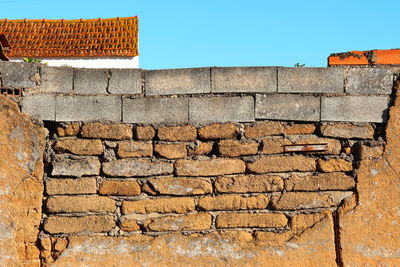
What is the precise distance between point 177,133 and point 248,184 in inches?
23.0

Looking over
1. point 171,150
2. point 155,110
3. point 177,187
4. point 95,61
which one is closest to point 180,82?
point 155,110

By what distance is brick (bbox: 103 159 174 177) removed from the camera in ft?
12.5

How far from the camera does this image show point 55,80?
3861 mm

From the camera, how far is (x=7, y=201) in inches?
146

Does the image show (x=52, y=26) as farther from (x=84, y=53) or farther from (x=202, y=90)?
(x=202, y=90)

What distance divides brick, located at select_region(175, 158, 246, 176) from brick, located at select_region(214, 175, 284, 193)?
0.17 ft

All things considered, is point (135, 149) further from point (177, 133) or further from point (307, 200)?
point (307, 200)

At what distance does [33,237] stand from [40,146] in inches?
23.7

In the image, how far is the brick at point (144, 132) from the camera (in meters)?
3.84

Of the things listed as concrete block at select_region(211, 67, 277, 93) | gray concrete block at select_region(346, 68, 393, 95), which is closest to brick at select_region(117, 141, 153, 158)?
concrete block at select_region(211, 67, 277, 93)

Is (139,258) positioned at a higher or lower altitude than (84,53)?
lower

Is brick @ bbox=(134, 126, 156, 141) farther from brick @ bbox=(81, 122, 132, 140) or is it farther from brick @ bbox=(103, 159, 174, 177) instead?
brick @ bbox=(103, 159, 174, 177)

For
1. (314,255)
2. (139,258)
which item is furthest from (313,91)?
(139,258)

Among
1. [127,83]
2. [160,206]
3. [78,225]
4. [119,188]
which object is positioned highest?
[127,83]
